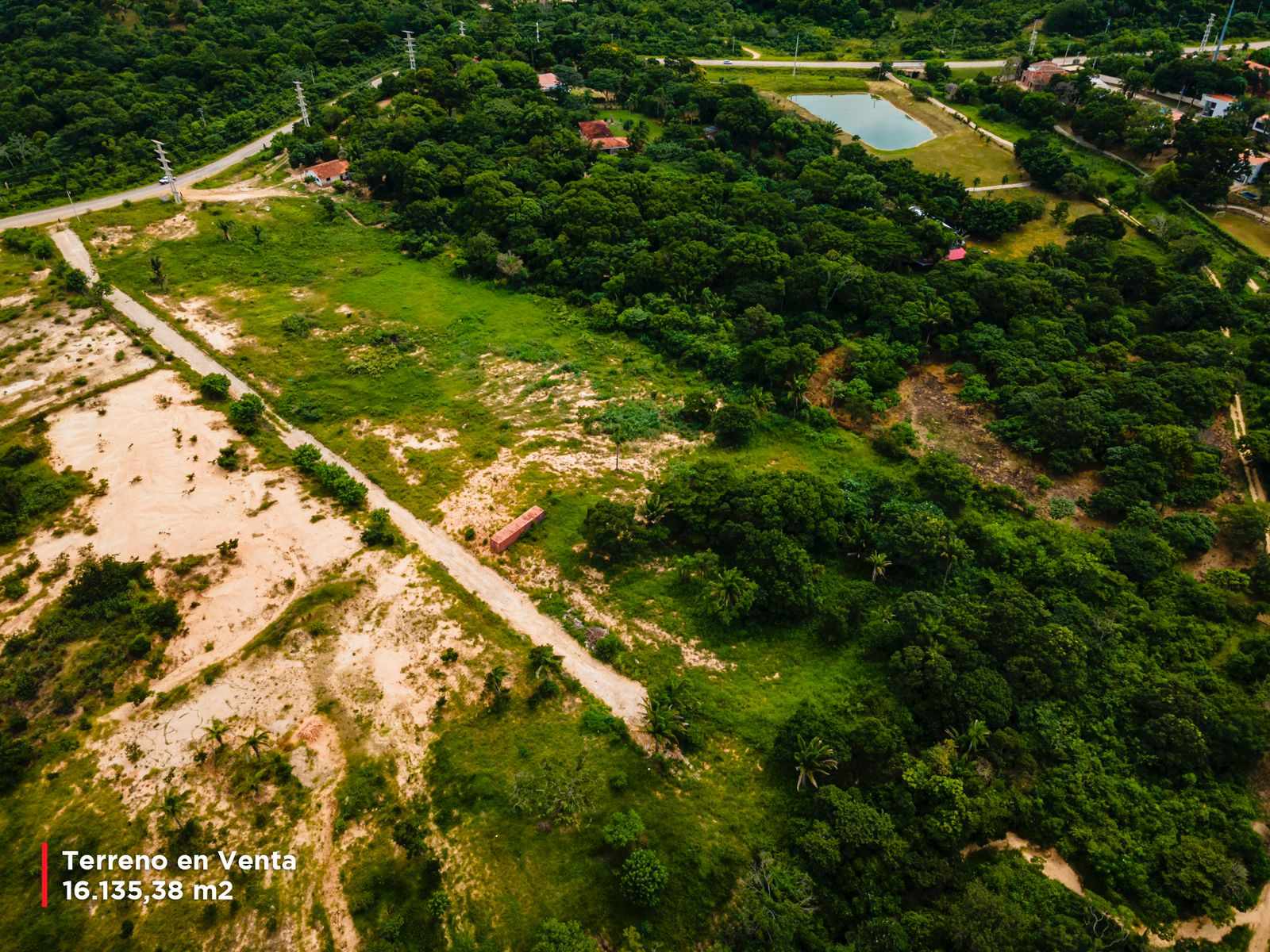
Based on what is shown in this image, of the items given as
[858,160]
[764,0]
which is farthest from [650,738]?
[764,0]

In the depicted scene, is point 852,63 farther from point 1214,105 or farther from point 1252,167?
point 1252,167

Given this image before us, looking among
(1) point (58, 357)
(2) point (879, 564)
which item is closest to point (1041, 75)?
(2) point (879, 564)

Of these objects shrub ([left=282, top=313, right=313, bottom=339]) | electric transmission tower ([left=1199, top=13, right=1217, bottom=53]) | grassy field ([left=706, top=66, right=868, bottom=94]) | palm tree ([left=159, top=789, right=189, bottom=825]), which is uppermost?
electric transmission tower ([left=1199, top=13, right=1217, bottom=53])

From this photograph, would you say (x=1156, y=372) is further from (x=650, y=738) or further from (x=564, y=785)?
(x=564, y=785)

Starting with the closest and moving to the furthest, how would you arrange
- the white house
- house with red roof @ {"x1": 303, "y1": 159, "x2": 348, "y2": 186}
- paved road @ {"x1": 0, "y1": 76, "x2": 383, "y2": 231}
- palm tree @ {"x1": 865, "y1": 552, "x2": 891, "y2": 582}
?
palm tree @ {"x1": 865, "y1": 552, "x2": 891, "y2": 582}, paved road @ {"x1": 0, "y1": 76, "x2": 383, "y2": 231}, house with red roof @ {"x1": 303, "y1": 159, "x2": 348, "y2": 186}, the white house

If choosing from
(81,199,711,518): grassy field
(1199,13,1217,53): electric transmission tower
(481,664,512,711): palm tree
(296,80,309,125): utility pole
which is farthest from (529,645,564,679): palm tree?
(1199,13,1217,53): electric transmission tower

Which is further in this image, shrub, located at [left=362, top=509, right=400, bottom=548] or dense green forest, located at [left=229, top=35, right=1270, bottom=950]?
shrub, located at [left=362, top=509, right=400, bottom=548]

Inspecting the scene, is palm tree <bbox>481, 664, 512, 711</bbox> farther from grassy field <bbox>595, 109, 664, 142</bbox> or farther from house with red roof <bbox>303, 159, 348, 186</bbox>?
grassy field <bbox>595, 109, 664, 142</bbox>
